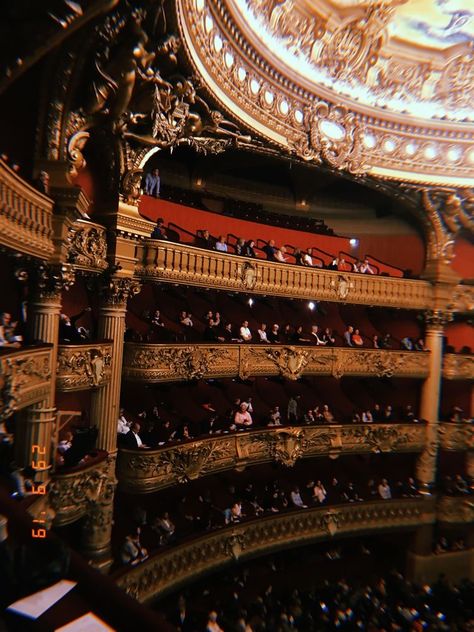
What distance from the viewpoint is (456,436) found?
15.9 metres

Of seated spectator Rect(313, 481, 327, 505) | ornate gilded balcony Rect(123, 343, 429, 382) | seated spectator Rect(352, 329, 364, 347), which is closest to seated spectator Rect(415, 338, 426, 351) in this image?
ornate gilded balcony Rect(123, 343, 429, 382)

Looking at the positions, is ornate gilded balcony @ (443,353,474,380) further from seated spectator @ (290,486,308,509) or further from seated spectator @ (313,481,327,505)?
seated spectator @ (290,486,308,509)

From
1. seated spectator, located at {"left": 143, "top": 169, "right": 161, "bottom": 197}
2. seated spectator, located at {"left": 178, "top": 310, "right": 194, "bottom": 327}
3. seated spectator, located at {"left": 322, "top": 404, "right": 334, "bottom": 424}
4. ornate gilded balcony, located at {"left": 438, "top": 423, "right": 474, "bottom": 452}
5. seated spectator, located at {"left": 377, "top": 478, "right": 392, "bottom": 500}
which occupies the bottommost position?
seated spectator, located at {"left": 377, "top": 478, "right": 392, "bottom": 500}

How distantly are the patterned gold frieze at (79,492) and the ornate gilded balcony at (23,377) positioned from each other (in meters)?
1.72

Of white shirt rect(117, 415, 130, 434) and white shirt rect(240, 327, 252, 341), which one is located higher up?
white shirt rect(240, 327, 252, 341)

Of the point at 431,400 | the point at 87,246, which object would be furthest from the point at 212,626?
the point at 431,400

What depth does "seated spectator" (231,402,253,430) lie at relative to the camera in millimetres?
12625

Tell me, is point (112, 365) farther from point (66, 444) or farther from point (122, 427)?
point (66, 444)

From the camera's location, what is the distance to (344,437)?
14469 mm

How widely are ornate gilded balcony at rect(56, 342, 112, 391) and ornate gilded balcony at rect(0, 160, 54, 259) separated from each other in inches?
74.5

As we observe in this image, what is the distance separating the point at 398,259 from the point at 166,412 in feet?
33.5

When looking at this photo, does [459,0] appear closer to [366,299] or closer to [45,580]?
[366,299]

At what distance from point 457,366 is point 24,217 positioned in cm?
1484

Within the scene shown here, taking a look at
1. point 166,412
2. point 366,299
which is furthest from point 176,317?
point 366,299
